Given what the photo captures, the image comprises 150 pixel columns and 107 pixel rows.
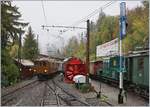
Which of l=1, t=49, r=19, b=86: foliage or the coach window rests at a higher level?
the coach window

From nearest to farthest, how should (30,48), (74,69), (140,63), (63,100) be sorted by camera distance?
(63,100) < (140,63) < (74,69) < (30,48)

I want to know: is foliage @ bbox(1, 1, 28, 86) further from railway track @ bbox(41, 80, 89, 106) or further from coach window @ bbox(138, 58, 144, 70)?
coach window @ bbox(138, 58, 144, 70)

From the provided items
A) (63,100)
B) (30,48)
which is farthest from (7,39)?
(30,48)

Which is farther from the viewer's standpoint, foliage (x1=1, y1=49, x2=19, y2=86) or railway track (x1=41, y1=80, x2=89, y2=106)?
foliage (x1=1, y1=49, x2=19, y2=86)

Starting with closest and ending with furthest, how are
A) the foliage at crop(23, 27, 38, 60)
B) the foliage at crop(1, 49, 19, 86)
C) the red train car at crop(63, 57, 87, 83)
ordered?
1. the foliage at crop(1, 49, 19, 86)
2. the red train car at crop(63, 57, 87, 83)
3. the foliage at crop(23, 27, 38, 60)

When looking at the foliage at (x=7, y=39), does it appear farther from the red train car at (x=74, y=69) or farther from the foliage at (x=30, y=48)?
the foliage at (x=30, y=48)

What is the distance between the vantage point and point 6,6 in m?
38.4

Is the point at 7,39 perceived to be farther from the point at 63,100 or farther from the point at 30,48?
the point at 30,48

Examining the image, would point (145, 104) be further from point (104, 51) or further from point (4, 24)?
point (104, 51)

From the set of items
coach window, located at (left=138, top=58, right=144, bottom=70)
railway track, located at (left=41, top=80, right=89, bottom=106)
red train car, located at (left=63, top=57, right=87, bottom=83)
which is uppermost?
coach window, located at (left=138, top=58, right=144, bottom=70)

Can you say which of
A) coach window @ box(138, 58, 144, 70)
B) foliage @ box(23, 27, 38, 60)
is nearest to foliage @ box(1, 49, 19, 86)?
coach window @ box(138, 58, 144, 70)

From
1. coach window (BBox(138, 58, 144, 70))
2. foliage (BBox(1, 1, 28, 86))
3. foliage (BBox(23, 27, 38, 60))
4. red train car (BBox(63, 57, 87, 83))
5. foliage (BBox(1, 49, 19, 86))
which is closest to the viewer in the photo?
coach window (BBox(138, 58, 144, 70))

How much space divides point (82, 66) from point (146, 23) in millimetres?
22874

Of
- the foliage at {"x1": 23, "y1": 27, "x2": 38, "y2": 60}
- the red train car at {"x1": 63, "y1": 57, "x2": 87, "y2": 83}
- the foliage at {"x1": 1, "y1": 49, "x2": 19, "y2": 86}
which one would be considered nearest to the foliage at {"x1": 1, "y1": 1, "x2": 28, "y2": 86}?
the foliage at {"x1": 1, "y1": 49, "x2": 19, "y2": 86}
